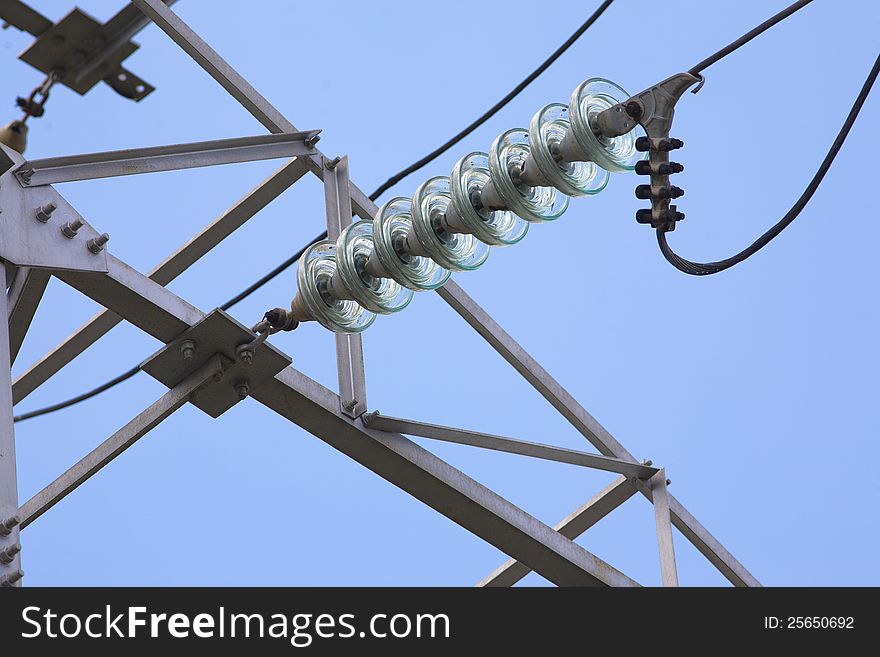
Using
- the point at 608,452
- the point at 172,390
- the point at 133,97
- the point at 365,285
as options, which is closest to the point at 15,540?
the point at 172,390

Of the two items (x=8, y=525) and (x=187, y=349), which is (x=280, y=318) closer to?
(x=187, y=349)

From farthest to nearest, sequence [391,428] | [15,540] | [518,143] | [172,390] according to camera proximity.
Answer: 1. [391,428]
2. [172,390]
3. [518,143]
4. [15,540]

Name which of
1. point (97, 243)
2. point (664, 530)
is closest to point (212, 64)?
point (97, 243)

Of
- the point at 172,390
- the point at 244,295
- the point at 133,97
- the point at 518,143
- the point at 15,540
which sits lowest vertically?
the point at 15,540

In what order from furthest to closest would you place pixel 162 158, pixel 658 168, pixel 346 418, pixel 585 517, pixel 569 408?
pixel 585 517 < pixel 569 408 < pixel 346 418 < pixel 162 158 < pixel 658 168

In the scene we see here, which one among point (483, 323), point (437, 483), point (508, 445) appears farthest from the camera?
point (483, 323)

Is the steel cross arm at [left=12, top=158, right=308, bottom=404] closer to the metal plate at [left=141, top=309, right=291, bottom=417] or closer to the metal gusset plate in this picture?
the metal plate at [left=141, top=309, right=291, bottom=417]

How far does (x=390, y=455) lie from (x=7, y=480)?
2156mm

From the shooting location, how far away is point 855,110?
7.80 m

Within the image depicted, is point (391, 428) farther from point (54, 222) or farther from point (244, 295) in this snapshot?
point (244, 295)

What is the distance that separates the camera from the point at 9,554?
655 cm

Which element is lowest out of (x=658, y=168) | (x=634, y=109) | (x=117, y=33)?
(x=658, y=168)

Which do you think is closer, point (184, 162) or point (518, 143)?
point (518, 143)

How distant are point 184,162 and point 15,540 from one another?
213cm
